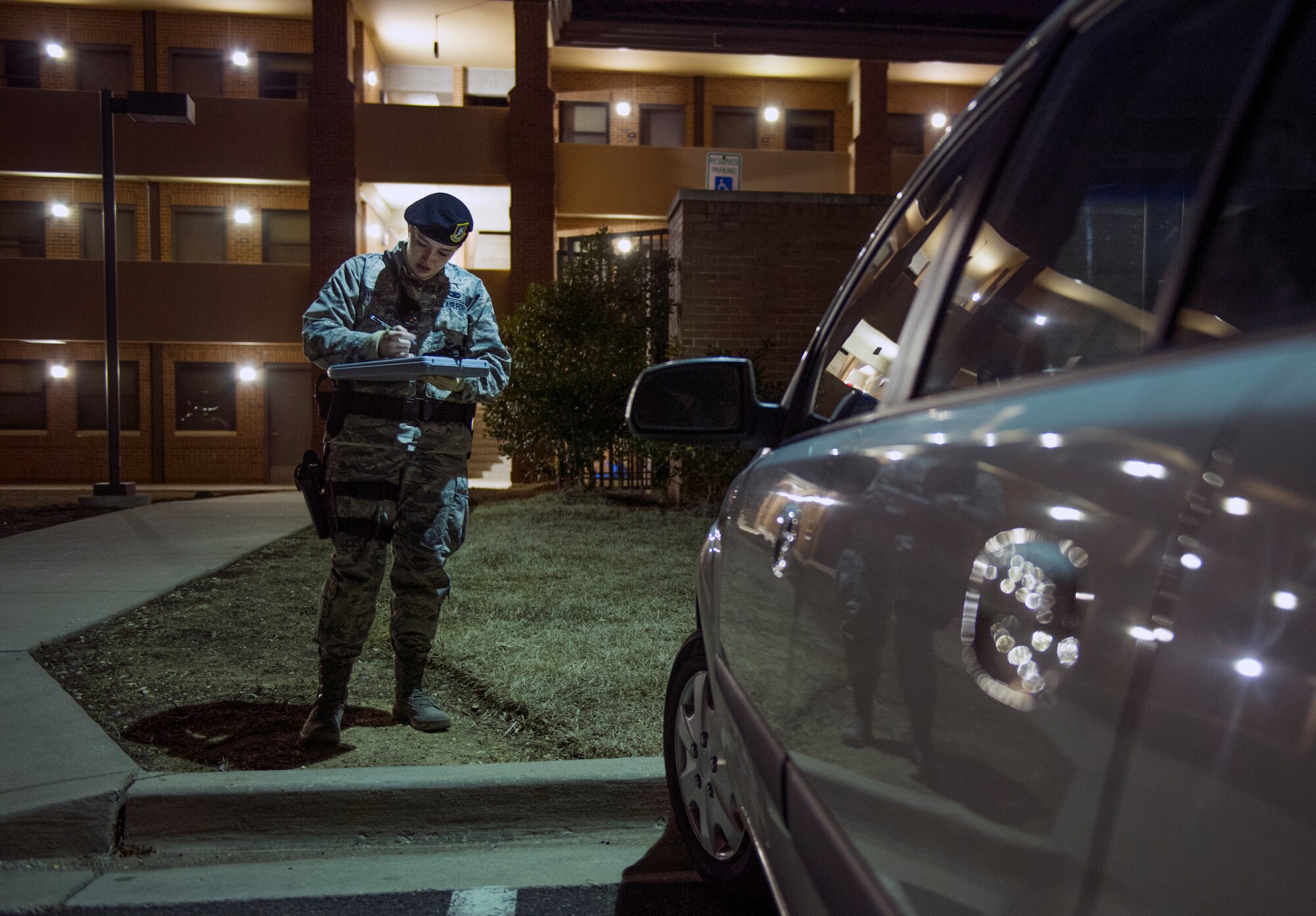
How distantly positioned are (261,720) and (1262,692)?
166 inches

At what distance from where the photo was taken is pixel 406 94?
25203 mm

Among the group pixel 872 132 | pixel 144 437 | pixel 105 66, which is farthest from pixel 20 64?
pixel 872 132

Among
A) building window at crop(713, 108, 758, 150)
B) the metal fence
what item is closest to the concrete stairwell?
the metal fence

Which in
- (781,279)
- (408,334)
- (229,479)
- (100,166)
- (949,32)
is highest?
(100,166)

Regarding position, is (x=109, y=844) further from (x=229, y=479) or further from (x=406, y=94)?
(x=406, y=94)

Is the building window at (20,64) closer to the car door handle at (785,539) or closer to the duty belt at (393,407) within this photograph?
the duty belt at (393,407)

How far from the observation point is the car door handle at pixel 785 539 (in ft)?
6.03

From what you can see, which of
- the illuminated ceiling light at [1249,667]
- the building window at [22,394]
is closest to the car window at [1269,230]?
the illuminated ceiling light at [1249,667]

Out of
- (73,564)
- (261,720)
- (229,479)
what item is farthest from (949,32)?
(229,479)

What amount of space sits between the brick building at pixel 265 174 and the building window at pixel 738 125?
23 cm

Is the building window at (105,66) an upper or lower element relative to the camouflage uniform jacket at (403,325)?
upper

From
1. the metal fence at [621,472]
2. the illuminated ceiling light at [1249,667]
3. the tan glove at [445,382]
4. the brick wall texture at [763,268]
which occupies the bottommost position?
the metal fence at [621,472]

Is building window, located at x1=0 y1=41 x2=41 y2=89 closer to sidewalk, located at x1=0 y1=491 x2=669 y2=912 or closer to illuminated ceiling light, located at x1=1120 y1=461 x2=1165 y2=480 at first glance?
sidewalk, located at x1=0 y1=491 x2=669 y2=912

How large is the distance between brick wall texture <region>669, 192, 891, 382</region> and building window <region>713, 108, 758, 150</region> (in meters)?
13.3
